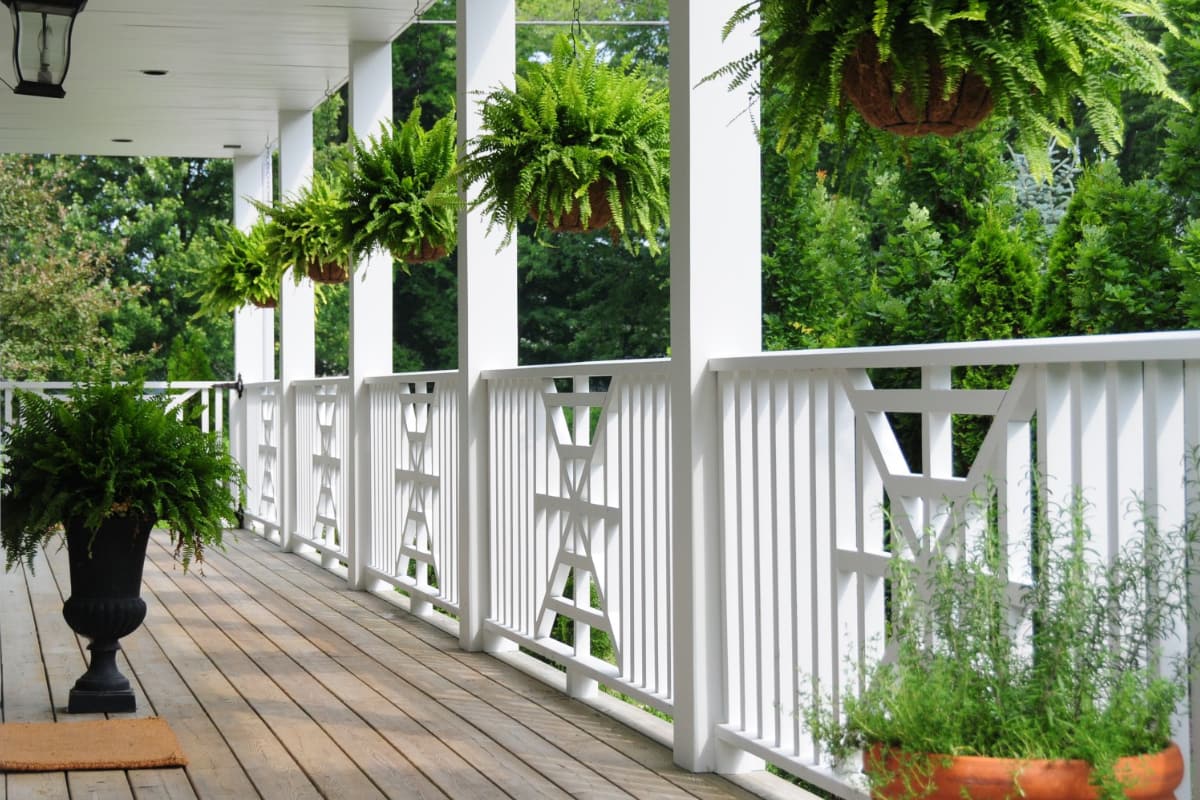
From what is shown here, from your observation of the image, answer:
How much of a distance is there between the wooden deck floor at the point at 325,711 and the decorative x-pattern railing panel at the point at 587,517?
22 cm

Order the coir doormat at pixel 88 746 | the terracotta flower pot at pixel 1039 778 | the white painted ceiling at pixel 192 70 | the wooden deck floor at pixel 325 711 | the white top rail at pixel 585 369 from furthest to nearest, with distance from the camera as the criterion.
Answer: the white painted ceiling at pixel 192 70, the white top rail at pixel 585 369, the coir doormat at pixel 88 746, the wooden deck floor at pixel 325 711, the terracotta flower pot at pixel 1039 778

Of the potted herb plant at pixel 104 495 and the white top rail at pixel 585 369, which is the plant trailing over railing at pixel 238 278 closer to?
the white top rail at pixel 585 369

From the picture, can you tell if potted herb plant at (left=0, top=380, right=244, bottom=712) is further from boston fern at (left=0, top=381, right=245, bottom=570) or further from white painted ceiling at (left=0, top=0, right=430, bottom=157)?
white painted ceiling at (left=0, top=0, right=430, bottom=157)

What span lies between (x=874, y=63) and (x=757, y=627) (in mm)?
1481

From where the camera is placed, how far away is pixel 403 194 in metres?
5.91

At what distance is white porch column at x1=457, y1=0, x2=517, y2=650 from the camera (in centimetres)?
547

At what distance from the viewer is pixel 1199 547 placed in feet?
6.89

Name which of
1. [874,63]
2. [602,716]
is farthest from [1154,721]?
[602,716]

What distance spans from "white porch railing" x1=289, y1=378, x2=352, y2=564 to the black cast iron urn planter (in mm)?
3174

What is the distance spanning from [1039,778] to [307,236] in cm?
603

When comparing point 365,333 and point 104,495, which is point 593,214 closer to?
point 104,495

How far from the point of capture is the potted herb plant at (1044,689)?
5.98 feet

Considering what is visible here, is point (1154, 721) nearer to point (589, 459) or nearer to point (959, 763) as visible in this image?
point (959, 763)

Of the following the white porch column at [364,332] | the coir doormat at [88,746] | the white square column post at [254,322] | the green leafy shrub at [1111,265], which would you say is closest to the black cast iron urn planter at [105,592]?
the coir doormat at [88,746]
